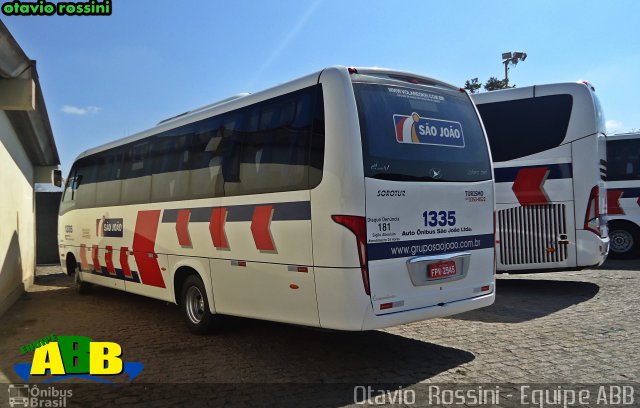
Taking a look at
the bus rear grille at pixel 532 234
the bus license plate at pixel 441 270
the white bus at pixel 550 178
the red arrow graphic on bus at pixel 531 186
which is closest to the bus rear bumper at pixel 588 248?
the white bus at pixel 550 178

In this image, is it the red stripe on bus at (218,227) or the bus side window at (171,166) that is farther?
the bus side window at (171,166)

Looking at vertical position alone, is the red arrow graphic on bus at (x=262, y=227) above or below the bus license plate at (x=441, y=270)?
above

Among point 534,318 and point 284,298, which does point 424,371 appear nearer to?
point 284,298

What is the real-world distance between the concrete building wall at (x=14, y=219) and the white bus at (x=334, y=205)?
3.74 m

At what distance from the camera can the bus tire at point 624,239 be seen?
1312cm

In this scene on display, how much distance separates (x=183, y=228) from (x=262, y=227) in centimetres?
184

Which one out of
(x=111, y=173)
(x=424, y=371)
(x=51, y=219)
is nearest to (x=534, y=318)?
(x=424, y=371)

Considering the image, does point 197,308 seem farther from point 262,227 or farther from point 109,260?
point 109,260

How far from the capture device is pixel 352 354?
218 inches

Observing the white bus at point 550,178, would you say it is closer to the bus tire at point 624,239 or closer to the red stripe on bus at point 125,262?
the bus tire at point 624,239

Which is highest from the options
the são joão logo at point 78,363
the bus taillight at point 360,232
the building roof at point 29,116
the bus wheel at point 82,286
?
the building roof at point 29,116

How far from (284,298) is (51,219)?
1504cm

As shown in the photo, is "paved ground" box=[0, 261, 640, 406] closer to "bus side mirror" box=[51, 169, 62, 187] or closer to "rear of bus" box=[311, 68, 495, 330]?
"rear of bus" box=[311, 68, 495, 330]

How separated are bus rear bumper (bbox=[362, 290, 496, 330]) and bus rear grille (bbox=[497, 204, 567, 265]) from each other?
3.49 meters
